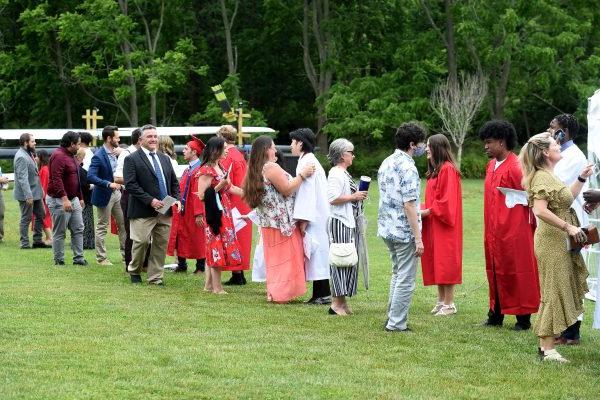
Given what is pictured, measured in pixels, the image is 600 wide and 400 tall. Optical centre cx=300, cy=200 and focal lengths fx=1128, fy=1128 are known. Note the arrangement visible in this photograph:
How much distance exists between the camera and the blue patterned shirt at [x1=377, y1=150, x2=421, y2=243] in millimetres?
9844

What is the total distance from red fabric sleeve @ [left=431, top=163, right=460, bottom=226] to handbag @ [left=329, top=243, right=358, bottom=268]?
0.92 meters

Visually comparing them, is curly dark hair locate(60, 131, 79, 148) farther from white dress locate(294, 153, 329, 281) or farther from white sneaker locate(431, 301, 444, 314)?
white sneaker locate(431, 301, 444, 314)

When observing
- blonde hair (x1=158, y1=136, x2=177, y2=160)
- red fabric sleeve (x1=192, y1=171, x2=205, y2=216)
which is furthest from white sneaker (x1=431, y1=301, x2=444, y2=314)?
blonde hair (x1=158, y1=136, x2=177, y2=160)

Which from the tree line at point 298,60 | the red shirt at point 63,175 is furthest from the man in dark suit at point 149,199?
the tree line at point 298,60

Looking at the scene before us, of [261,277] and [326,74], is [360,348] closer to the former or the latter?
[261,277]

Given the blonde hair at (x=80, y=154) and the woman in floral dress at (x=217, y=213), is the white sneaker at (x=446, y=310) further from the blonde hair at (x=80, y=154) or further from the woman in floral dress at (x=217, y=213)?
the blonde hair at (x=80, y=154)

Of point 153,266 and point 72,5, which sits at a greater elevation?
point 72,5

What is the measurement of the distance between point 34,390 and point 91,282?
6509 millimetres

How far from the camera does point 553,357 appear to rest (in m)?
8.63

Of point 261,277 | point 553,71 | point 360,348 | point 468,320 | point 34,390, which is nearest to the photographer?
point 34,390

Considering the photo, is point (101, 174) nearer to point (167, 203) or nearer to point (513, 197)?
point (167, 203)

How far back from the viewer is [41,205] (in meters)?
19.8

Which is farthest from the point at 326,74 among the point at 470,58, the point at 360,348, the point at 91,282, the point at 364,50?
the point at 360,348

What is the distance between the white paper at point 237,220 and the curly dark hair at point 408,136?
3380mm
